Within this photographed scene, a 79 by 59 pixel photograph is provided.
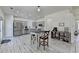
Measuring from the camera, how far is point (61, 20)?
7070mm

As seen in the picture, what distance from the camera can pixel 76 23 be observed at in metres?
5.33

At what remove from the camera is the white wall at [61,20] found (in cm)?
578

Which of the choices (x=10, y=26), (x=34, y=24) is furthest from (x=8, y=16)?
(x=34, y=24)

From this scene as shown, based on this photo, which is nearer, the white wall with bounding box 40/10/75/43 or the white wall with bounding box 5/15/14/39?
the white wall with bounding box 40/10/75/43

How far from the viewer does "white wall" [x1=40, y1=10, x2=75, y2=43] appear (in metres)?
5.78

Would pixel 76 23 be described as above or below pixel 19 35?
above

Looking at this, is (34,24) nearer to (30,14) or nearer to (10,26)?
(30,14)

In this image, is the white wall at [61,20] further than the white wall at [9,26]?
No

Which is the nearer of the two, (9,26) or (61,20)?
(61,20)

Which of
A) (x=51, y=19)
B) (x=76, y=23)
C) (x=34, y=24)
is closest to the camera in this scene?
(x=76, y=23)

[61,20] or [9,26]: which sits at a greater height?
[61,20]
